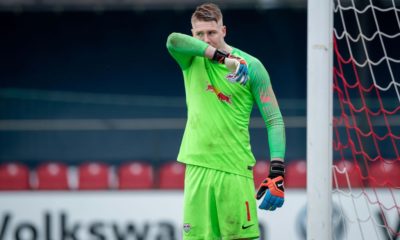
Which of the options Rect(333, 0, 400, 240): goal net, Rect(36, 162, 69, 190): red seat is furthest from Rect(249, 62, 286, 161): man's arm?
Rect(36, 162, 69, 190): red seat

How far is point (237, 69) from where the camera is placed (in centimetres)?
346

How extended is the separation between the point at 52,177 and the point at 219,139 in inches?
185

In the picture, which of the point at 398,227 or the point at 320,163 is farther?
the point at 398,227

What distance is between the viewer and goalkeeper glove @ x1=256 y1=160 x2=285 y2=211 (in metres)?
3.54

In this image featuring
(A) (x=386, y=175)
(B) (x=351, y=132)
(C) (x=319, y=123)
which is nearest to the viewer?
(C) (x=319, y=123)

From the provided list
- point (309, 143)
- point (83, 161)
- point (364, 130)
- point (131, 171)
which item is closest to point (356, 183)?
point (364, 130)

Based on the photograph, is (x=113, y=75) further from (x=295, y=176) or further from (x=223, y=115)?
(x=223, y=115)

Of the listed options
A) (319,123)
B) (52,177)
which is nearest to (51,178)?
(52,177)

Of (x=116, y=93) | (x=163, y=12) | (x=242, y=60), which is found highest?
(x=163, y=12)

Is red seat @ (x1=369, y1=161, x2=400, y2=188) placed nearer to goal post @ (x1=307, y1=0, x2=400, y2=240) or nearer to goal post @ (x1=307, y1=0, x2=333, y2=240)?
goal post @ (x1=307, y1=0, x2=400, y2=240)

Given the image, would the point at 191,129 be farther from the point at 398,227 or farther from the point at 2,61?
the point at 2,61

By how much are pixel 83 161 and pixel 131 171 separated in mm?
926

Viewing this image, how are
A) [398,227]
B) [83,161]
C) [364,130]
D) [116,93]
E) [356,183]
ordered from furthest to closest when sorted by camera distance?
[116,93], [83,161], [364,130], [356,183], [398,227]

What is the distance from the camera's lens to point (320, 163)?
13.0 ft
